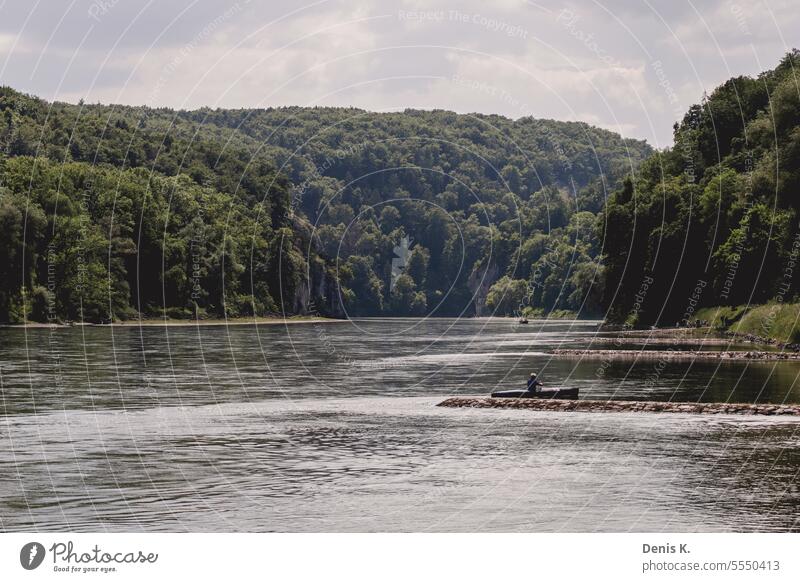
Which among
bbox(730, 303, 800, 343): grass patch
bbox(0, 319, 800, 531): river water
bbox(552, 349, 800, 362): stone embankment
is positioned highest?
bbox(730, 303, 800, 343): grass patch

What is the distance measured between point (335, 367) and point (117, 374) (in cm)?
2669

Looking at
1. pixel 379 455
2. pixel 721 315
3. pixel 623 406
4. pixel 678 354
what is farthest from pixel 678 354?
pixel 379 455

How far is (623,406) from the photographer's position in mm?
80562

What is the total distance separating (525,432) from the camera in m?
71.0

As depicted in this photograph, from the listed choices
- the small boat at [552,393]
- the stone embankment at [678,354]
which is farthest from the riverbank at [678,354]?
the small boat at [552,393]

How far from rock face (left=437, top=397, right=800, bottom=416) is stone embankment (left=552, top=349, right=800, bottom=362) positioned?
43153mm

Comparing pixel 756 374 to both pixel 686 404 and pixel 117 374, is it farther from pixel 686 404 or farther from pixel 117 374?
pixel 117 374

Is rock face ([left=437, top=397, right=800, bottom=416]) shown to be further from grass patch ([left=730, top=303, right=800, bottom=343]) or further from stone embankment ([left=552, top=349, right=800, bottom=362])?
grass patch ([left=730, top=303, right=800, bottom=343])

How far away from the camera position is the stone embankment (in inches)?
4781

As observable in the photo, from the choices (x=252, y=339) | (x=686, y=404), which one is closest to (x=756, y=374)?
(x=686, y=404)

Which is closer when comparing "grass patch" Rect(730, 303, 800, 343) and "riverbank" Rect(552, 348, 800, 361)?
"riverbank" Rect(552, 348, 800, 361)

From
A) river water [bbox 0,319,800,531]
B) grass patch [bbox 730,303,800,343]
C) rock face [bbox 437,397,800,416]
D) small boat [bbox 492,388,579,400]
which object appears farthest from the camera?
grass patch [bbox 730,303,800,343]

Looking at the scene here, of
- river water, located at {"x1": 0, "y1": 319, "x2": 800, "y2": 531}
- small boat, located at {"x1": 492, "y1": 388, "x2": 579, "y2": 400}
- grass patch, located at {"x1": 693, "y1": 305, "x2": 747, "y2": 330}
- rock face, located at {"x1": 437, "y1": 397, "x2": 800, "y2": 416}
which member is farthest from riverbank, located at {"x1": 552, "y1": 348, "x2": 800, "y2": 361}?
rock face, located at {"x1": 437, "y1": 397, "x2": 800, "y2": 416}

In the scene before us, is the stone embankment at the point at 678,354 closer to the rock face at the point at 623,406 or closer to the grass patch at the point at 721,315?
the grass patch at the point at 721,315
